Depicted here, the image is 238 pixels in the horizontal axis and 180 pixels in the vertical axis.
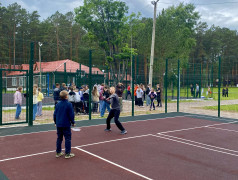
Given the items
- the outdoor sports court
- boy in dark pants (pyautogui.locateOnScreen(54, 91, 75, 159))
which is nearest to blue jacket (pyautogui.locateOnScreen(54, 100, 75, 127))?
boy in dark pants (pyautogui.locateOnScreen(54, 91, 75, 159))

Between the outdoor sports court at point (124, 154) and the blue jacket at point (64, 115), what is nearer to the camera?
the outdoor sports court at point (124, 154)

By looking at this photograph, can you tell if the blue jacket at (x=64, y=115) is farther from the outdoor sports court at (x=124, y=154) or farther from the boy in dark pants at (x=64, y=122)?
the outdoor sports court at (x=124, y=154)

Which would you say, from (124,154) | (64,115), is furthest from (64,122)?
(124,154)

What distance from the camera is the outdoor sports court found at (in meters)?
5.05

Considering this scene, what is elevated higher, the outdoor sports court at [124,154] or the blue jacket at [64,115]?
the blue jacket at [64,115]

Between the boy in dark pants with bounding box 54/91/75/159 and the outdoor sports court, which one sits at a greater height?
the boy in dark pants with bounding box 54/91/75/159

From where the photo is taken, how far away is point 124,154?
6.40 meters

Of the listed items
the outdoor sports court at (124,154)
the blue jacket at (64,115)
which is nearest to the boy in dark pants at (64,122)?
the blue jacket at (64,115)

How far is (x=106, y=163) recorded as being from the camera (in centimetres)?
567

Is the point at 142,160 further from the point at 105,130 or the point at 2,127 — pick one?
the point at 2,127

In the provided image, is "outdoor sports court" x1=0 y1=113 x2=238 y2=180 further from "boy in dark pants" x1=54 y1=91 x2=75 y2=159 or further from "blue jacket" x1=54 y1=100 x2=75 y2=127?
"blue jacket" x1=54 y1=100 x2=75 y2=127

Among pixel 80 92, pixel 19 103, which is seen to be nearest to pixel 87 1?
pixel 80 92

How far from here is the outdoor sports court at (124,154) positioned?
505cm

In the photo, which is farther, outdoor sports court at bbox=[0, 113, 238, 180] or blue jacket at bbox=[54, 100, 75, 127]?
blue jacket at bbox=[54, 100, 75, 127]
